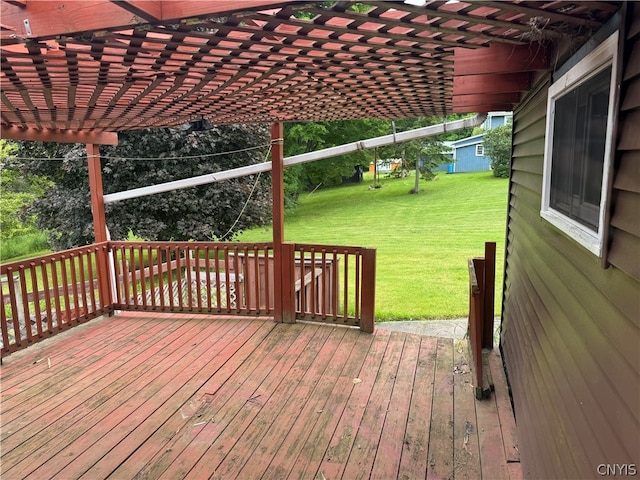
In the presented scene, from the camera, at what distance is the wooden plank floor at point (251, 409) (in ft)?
7.95

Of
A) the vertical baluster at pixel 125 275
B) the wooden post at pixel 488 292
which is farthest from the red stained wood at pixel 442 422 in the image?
the vertical baluster at pixel 125 275

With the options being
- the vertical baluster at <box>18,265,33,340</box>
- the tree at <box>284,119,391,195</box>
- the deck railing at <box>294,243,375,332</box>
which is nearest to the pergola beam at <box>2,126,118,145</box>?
the vertical baluster at <box>18,265,33,340</box>

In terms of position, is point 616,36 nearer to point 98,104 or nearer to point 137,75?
point 137,75

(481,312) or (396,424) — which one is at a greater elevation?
(481,312)

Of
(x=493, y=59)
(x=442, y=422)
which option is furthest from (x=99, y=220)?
(x=493, y=59)

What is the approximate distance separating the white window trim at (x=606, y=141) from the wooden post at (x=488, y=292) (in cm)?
138

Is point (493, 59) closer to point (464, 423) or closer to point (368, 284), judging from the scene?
point (464, 423)

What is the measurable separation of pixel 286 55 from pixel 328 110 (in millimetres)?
2168

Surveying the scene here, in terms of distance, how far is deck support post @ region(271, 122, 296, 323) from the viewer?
15.4ft

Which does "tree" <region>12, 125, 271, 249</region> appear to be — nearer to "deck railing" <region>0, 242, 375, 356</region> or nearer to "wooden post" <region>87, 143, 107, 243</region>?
"wooden post" <region>87, 143, 107, 243</region>

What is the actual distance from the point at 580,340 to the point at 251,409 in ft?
7.33

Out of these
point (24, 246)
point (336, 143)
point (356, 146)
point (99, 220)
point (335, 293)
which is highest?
point (336, 143)

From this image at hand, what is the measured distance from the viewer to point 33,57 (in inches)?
71.3

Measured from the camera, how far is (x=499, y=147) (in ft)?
68.3
